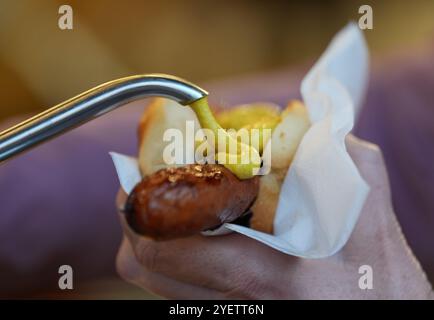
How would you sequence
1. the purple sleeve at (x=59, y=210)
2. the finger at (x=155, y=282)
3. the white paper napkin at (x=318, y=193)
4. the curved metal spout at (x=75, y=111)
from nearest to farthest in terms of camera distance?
the curved metal spout at (x=75, y=111), the white paper napkin at (x=318, y=193), the finger at (x=155, y=282), the purple sleeve at (x=59, y=210)

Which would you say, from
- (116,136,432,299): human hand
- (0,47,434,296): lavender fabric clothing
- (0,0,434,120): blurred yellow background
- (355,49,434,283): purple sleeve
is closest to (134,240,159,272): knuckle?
(116,136,432,299): human hand

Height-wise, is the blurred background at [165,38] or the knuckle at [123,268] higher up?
the blurred background at [165,38]

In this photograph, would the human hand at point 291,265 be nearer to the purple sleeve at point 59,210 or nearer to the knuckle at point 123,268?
the knuckle at point 123,268

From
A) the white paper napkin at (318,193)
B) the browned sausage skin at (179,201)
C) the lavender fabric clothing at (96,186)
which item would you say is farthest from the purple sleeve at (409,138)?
the browned sausage skin at (179,201)

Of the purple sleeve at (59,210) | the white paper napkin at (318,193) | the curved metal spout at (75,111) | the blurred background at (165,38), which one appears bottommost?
the purple sleeve at (59,210)

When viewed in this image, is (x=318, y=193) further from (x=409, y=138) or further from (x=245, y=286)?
(x=409, y=138)
